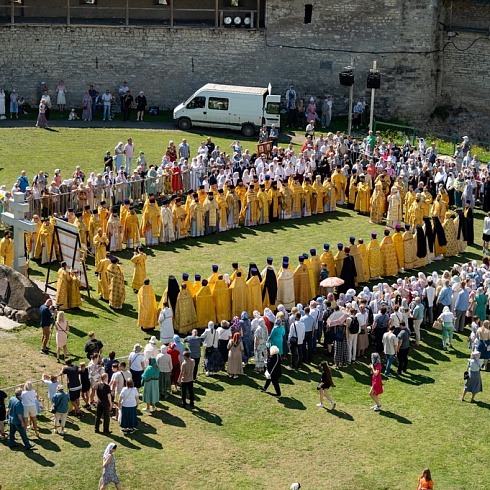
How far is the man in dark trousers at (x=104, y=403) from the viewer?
18891 millimetres

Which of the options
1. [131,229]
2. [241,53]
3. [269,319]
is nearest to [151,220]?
[131,229]

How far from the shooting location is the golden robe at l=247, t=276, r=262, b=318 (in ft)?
78.1

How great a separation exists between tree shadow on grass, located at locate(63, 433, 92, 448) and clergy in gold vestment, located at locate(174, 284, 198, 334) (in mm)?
4592

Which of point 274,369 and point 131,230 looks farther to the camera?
point 131,230

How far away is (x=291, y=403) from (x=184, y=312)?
3.43 m

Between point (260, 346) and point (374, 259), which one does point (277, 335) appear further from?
point (374, 259)

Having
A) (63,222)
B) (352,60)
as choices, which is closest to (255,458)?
(63,222)

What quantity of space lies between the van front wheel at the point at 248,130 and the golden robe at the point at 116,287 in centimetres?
1518

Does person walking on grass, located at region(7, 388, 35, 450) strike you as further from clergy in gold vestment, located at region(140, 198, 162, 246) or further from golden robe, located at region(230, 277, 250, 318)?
clergy in gold vestment, located at region(140, 198, 162, 246)

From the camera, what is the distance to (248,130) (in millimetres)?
38500

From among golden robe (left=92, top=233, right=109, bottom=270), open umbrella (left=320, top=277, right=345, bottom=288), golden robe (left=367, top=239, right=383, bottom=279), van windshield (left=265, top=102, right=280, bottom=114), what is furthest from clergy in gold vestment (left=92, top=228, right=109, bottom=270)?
van windshield (left=265, top=102, right=280, bottom=114)

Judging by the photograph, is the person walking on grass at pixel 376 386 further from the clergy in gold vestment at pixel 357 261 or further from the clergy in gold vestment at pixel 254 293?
the clergy in gold vestment at pixel 357 261

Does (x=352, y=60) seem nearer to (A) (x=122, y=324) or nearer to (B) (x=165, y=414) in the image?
(A) (x=122, y=324)

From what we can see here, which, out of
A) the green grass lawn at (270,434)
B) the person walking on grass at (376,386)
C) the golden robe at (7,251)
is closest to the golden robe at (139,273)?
the green grass lawn at (270,434)
